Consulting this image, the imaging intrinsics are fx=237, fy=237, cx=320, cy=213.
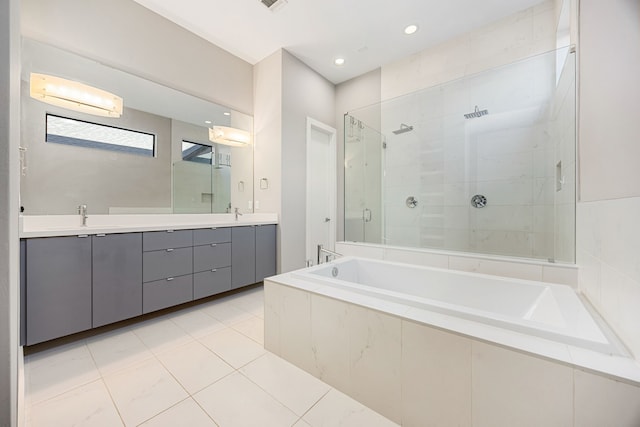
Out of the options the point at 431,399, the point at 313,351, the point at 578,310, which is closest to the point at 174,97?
the point at 313,351

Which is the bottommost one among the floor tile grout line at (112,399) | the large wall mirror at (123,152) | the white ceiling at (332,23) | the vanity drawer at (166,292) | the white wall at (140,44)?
the floor tile grout line at (112,399)

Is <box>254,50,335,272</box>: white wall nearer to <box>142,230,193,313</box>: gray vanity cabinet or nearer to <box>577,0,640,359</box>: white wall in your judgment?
<box>142,230,193,313</box>: gray vanity cabinet

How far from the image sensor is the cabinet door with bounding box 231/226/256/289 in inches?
97.1

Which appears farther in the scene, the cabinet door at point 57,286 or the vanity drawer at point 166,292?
the vanity drawer at point 166,292

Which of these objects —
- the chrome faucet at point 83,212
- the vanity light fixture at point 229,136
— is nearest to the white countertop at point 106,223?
the chrome faucet at point 83,212

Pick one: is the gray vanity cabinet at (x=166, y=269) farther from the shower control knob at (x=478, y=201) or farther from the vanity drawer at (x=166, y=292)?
the shower control knob at (x=478, y=201)

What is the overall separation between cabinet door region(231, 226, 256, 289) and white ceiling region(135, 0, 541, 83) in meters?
2.10

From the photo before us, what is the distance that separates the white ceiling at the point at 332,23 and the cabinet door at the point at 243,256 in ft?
6.88

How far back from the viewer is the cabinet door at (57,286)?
1394 mm

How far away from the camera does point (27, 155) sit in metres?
1.64

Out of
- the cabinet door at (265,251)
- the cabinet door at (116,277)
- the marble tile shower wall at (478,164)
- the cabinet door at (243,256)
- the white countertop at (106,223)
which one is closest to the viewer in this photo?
the white countertop at (106,223)

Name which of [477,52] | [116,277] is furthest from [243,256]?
[477,52]

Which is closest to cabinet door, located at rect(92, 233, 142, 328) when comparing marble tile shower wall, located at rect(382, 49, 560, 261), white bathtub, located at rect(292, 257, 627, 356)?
white bathtub, located at rect(292, 257, 627, 356)

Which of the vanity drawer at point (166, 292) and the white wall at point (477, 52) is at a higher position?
the white wall at point (477, 52)
